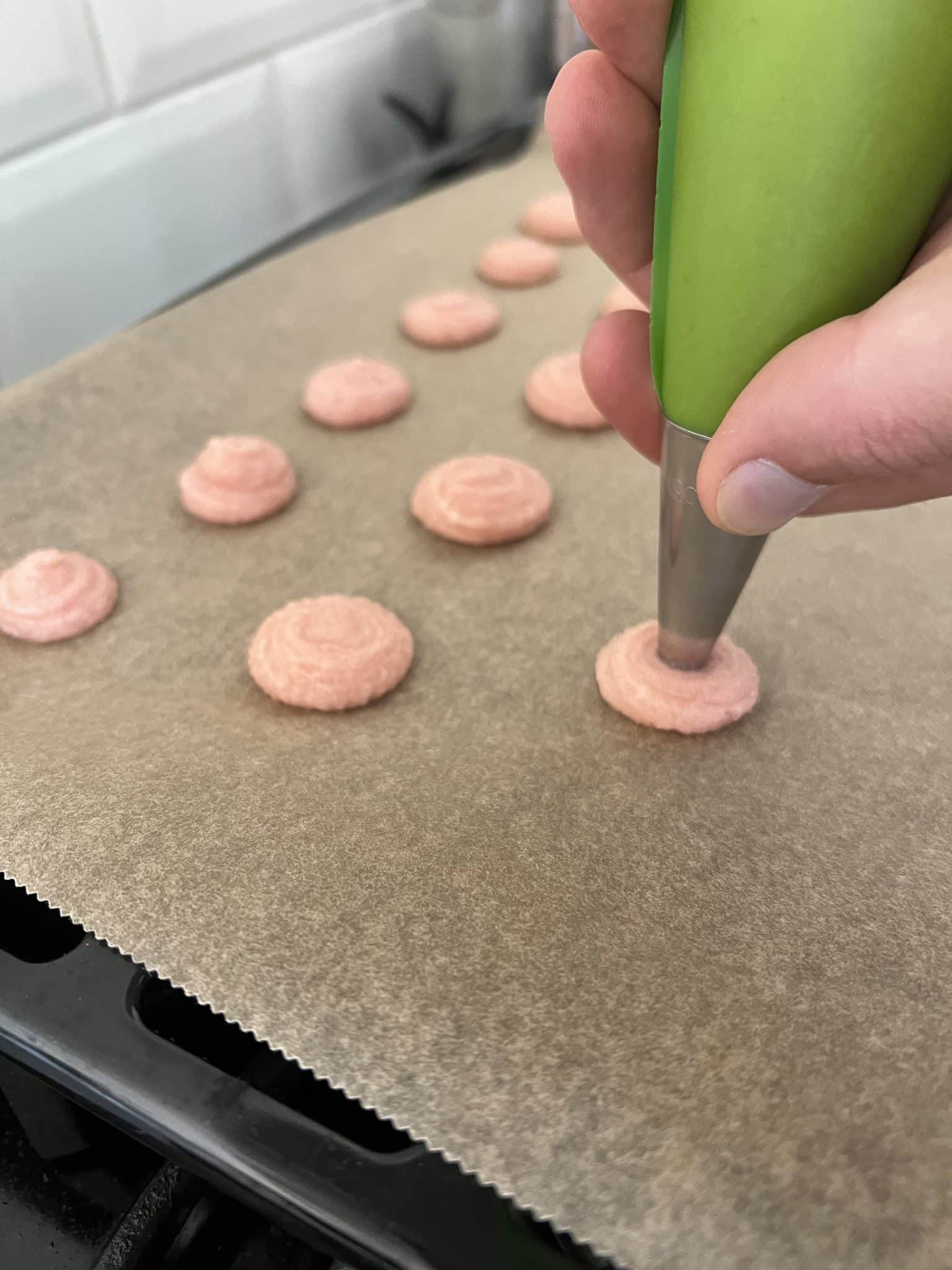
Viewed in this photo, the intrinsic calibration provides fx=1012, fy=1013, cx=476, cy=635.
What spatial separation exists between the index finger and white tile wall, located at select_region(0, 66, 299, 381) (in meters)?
0.81

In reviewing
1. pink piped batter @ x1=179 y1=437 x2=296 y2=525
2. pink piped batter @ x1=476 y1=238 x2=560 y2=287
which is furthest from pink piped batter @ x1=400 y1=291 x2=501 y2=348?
pink piped batter @ x1=179 y1=437 x2=296 y2=525

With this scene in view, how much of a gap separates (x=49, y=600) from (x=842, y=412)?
0.61 metres

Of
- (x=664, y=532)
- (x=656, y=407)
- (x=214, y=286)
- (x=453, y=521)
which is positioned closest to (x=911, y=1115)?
(x=664, y=532)

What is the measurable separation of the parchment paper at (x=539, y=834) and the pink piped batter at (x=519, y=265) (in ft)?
1.02

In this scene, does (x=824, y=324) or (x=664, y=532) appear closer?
(x=824, y=324)

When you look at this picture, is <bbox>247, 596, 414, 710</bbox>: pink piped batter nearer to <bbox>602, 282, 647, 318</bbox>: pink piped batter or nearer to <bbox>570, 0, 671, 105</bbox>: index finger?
<bbox>570, 0, 671, 105</bbox>: index finger

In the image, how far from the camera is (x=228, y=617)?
813 millimetres

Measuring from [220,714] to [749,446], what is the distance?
437 millimetres

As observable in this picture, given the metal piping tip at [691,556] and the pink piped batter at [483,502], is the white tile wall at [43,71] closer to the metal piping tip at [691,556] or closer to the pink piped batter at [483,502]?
the pink piped batter at [483,502]

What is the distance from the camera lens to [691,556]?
0.56 meters

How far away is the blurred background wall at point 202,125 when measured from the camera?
3.56ft

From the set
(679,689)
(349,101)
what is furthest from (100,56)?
(679,689)

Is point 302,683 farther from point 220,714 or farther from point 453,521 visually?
point 453,521

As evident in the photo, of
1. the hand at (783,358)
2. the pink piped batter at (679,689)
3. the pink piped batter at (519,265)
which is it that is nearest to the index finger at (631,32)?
the hand at (783,358)
